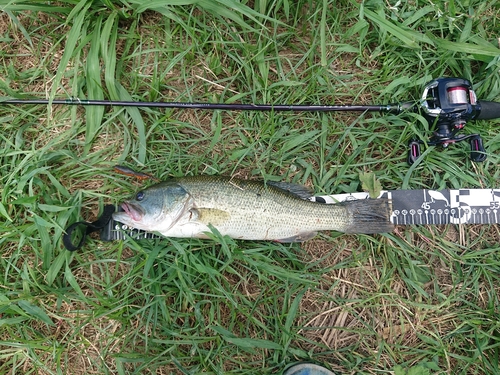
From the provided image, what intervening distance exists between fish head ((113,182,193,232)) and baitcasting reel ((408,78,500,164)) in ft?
6.63

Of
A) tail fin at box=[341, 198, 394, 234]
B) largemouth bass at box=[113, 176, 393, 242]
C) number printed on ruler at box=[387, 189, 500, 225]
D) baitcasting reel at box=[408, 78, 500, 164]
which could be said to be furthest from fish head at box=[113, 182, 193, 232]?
baitcasting reel at box=[408, 78, 500, 164]

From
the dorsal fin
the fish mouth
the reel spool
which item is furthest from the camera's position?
the dorsal fin

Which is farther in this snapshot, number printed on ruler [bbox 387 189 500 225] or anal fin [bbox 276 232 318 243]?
number printed on ruler [bbox 387 189 500 225]

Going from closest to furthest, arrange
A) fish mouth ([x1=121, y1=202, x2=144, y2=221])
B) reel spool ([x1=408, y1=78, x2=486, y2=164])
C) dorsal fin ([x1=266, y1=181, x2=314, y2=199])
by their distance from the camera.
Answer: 1. fish mouth ([x1=121, y1=202, x2=144, y2=221])
2. reel spool ([x1=408, y1=78, x2=486, y2=164])
3. dorsal fin ([x1=266, y1=181, x2=314, y2=199])

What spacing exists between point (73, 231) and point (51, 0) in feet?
6.55

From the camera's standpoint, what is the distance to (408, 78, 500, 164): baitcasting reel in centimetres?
300

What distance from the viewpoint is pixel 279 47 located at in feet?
10.9

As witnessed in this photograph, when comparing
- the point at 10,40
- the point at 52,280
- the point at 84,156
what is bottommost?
the point at 52,280

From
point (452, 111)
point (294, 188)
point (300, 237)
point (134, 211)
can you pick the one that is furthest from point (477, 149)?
point (134, 211)

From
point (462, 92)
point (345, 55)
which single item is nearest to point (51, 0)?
point (345, 55)

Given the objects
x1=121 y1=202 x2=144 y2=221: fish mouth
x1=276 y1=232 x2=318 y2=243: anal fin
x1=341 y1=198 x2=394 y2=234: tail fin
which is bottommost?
x1=276 y1=232 x2=318 y2=243: anal fin

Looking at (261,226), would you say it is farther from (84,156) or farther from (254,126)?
(84,156)

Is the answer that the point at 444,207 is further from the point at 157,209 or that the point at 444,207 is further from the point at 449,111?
the point at 157,209

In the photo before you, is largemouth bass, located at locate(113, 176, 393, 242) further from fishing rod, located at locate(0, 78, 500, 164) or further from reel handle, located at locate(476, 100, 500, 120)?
reel handle, located at locate(476, 100, 500, 120)
